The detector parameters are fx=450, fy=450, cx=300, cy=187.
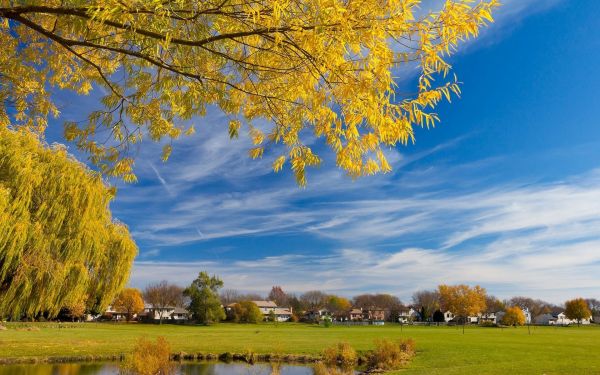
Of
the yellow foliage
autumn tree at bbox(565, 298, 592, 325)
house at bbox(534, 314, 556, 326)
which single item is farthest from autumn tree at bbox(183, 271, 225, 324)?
house at bbox(534, 314, 556, 326)

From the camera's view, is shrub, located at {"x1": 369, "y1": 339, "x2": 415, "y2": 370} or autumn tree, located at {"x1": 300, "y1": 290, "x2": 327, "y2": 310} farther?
autumn tree, located at {"x1": 300, "y1": 290, "x2": 327, "y2": 310}

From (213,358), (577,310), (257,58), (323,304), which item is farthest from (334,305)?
(257,58)

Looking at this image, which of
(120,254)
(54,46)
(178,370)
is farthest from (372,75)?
(178,370)

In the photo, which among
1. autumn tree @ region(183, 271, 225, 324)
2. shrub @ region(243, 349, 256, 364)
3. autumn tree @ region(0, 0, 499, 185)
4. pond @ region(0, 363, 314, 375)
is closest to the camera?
autumn tree @ region(0, 0, 499, 185)

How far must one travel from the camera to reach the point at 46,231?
19422 millimetres

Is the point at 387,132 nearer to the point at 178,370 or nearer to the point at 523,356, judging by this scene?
the point at 178,370

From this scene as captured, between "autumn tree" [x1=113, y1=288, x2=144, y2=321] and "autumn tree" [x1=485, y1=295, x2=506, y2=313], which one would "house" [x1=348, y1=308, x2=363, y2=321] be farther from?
"autumn tree" [x1=113, y1=288, x2=144, y2=321]

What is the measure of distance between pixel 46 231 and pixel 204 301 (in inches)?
2867

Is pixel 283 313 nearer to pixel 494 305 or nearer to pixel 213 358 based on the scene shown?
pixel 494 305

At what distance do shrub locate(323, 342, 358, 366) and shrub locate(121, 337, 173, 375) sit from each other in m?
10.7

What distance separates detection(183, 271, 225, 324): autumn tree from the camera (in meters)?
88.8

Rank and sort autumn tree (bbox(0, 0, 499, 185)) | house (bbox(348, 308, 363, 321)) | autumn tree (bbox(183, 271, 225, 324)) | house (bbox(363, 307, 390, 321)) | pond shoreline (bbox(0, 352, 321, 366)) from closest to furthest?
autumn tree (bbox(0, 0, 499, 185)), pond shoreline (bbox(0, 352, 321, 366)), autumn tree (bbox(183, 271, 225, 324)), house (bbox(363, 307, 390, 321)), house (bbox(348, 308, 363, 321))

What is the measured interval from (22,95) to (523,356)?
1151 inches

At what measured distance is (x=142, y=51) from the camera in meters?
5.01
